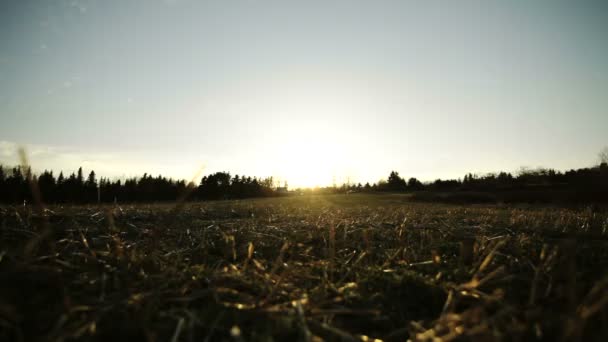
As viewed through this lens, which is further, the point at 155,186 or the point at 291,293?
the point at 155,186

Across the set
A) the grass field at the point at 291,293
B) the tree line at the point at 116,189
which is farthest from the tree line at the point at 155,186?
the grass field at the point at 291,293

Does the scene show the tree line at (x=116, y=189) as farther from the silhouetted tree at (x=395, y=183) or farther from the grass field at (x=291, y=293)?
the grass field at (x=291, y=293)

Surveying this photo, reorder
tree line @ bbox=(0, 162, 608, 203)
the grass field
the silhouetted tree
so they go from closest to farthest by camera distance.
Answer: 1. the grass field
2. tree line @ bbox=(0, 162, 608, 203)
3. the silhouetted tree

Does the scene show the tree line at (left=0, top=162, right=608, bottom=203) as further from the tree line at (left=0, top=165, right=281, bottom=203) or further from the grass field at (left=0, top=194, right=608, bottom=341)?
the grass field at (left=0, top=194, right=608, bottom=341)

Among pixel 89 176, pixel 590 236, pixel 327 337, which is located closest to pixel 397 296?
pixel 327 337

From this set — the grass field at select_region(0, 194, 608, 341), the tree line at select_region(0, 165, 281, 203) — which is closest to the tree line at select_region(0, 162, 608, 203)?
the tree line at select_region(0, 165, 281, 203)

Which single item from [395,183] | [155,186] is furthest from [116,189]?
[395,183]

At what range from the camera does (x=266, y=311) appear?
138 cm

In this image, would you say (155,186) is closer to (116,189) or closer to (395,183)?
(116,189)

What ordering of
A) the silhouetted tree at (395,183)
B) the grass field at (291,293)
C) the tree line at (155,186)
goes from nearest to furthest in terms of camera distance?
1. the grass field at (291,293)
2. the tree line at (155,186)
3. the silhouetted tree at (395,183)

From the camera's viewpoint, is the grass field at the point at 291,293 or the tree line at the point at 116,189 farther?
the tree line at the point at 116,189

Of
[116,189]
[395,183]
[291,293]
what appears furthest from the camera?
[395,183]

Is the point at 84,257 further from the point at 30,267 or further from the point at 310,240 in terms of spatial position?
the point at 310,240

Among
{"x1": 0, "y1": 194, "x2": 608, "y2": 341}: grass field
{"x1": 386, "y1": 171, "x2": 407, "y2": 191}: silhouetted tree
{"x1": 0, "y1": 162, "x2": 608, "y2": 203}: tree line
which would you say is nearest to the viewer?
{"x1": 0, "y1": 194, "x2": 608, "y2": 341}: grass field
